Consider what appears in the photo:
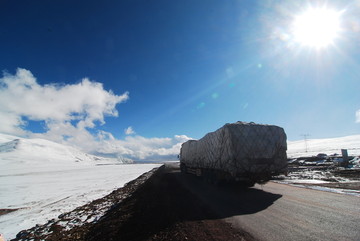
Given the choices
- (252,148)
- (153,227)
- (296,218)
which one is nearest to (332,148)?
(252,148)

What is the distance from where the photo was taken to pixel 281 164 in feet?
35.6

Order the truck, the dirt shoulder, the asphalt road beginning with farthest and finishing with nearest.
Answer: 1. the truck
2. the dirt shoulder
3. the asphalt road

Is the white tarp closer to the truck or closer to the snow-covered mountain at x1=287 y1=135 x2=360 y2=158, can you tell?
the truck

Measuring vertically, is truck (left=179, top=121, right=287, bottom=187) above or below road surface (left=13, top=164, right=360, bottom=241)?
above

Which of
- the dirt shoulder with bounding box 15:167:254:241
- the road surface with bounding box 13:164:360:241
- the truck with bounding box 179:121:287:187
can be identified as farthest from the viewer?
the truck with bounding box 179:121:287:187

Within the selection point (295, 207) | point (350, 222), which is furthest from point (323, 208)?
point (350, 222)

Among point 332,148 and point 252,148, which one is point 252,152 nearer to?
point 252,148

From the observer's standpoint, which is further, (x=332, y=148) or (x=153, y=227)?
(x=332, y=148)

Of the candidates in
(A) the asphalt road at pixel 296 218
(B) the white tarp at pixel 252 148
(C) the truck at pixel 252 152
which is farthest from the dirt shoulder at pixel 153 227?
(B) the white tarp at pixel 252 148

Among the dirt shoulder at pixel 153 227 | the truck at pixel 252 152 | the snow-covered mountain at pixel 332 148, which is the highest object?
the snow-covered mountain at pixel 332 148

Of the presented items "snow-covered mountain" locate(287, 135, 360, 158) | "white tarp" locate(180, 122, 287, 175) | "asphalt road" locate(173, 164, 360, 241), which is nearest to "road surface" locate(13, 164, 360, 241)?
"asphalt road" locate(173, 164, 360, 241)

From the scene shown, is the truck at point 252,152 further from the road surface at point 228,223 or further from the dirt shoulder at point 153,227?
the dirt shoulder at point 153,227

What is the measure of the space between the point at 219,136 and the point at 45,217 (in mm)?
10505

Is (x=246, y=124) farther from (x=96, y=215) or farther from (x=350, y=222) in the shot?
(x=96, y=215)
